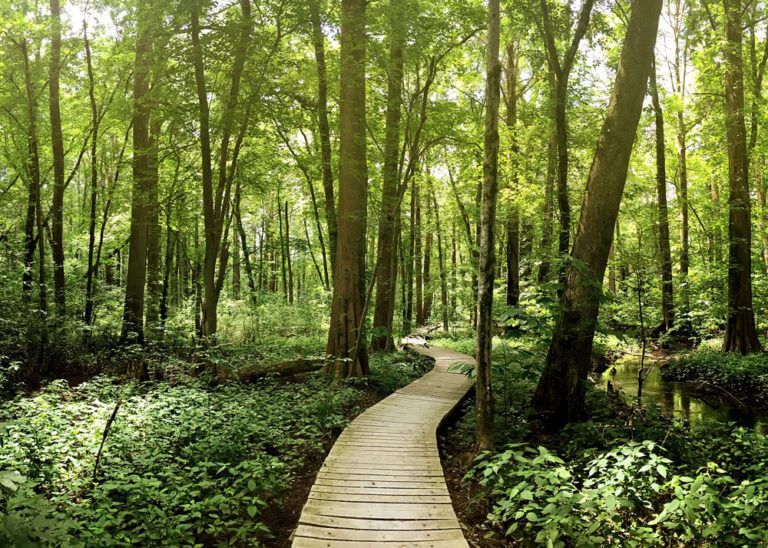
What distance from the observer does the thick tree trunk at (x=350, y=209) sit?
998cm

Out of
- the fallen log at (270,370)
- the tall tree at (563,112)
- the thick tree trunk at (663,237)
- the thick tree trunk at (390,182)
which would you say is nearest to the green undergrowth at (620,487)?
the tall tree at (563,112)

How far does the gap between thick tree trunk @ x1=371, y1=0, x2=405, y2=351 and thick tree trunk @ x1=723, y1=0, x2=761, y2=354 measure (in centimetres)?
874

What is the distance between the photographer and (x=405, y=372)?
40.0ft

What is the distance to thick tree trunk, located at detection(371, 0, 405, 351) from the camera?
9727mm

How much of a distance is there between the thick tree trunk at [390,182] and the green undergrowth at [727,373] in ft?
24.5

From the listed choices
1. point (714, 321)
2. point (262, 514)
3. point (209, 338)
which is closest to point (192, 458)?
point (262, 514)

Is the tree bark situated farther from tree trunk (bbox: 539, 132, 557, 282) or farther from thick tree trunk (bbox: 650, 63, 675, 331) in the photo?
tree trunk (bbox: 539, 132, 557, 282)

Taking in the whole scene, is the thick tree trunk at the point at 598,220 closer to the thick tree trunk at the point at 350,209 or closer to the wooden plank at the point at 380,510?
the wooden plank at the point at 380,510

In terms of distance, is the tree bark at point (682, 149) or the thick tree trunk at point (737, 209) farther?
the tree bark at point (682, 149)

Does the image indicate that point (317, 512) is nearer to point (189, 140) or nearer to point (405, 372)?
point (405, 372)

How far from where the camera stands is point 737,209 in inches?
500

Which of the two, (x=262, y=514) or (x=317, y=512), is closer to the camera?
(x=317, y=512)

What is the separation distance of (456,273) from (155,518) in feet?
86.7

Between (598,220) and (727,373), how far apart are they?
7.39 metres
